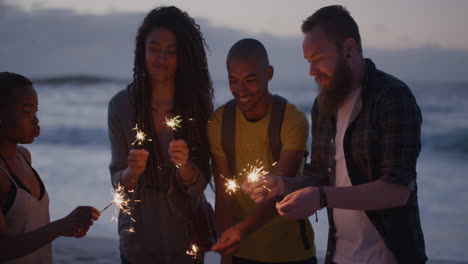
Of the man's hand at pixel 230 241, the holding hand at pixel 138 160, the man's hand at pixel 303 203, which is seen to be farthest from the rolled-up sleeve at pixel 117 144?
the man's hand at pixel 303 203

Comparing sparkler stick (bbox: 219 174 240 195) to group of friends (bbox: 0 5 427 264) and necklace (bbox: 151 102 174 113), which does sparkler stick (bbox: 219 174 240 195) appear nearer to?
group of friends (bbox: 0 5 427 264)

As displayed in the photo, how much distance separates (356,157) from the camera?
3.16 metres

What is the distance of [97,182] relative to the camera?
38.7 feet

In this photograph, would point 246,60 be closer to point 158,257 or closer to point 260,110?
point 260,110

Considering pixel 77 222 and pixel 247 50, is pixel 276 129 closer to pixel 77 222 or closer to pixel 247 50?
pixel 247 50

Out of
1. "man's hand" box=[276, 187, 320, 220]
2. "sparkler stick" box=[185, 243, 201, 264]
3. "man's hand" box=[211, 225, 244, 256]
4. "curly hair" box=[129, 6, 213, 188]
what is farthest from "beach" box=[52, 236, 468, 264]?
"man's hand" box=[276, 187, 320, 220]

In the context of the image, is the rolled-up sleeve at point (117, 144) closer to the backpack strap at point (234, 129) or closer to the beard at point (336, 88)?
the backpack strap at point (234, 129)

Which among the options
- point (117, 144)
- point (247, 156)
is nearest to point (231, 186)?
point (247, 156)

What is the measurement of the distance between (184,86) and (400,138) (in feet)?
5.69

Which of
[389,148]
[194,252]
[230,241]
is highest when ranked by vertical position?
[389,148]

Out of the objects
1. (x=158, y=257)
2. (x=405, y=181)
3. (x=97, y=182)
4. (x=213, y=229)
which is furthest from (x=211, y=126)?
(x=97, y=182)

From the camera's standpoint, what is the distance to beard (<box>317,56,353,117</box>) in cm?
324

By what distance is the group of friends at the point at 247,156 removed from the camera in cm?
305

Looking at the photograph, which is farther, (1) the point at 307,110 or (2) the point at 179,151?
(1) the point at 307,110
